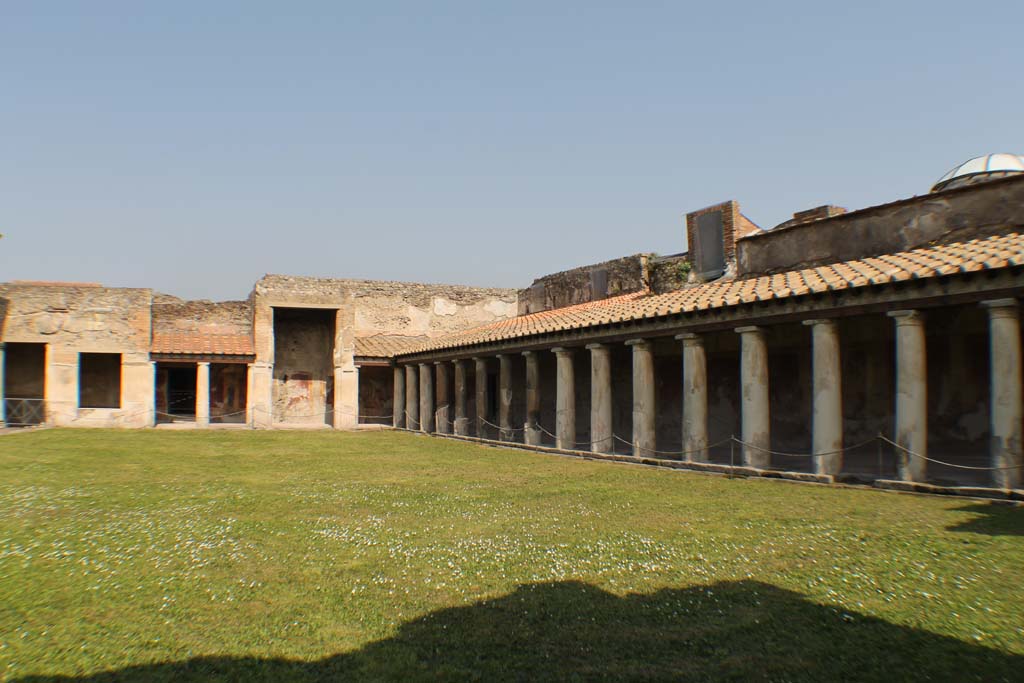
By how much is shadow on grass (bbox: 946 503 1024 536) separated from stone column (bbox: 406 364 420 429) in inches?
847

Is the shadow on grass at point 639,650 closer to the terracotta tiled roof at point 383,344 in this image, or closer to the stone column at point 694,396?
the stone column at point 694,396

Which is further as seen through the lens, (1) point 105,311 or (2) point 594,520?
(1) point 105,311

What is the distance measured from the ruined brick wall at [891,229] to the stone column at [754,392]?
375cm

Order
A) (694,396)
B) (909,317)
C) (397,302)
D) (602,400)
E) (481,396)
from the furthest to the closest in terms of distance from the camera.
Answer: (397,302), (481,396), (602,400), (694,396), (909,317)

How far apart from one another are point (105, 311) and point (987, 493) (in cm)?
2740

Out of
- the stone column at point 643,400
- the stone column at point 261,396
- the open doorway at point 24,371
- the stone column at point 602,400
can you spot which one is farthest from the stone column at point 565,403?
the open doorway at point 24,371

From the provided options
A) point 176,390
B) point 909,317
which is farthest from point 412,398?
point 909,317

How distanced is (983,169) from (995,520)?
15518 mm

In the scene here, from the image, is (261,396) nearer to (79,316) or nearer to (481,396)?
(79,316)

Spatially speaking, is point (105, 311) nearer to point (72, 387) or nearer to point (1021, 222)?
point (72, 387)

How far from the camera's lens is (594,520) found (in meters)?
8.36

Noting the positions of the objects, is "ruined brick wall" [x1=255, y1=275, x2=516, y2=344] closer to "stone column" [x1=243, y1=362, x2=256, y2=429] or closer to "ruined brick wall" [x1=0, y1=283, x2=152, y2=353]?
"stone column" [x1=243, y1=362, x2=256, y2=429]

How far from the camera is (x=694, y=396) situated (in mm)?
14086

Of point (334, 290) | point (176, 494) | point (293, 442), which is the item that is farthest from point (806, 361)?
point (334, 290)
